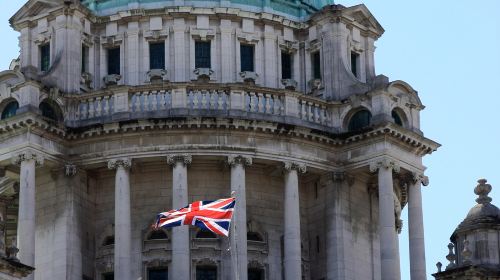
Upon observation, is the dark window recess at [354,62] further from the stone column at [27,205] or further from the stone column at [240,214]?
the stone column at [27,205]

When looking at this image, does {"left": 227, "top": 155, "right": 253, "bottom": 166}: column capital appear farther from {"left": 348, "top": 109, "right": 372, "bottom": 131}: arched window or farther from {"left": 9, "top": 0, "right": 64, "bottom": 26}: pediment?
{"left": 9, "top": 0, "right": 64, "bottom": 26}: pediment

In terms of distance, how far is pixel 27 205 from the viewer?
65312mm

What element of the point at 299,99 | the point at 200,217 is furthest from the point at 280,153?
the point at 200,217

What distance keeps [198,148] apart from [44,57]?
7720 millimetres

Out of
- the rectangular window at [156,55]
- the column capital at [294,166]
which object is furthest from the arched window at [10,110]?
the column capital at [294,166]

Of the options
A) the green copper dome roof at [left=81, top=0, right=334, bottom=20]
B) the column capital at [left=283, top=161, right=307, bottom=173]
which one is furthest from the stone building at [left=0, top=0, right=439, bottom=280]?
the green copper dome roof at [left=81, top=0, right=334, bottom=20]

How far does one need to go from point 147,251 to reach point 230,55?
7.95m

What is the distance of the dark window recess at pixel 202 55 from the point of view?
70.5m

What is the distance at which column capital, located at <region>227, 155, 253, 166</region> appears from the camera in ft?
219

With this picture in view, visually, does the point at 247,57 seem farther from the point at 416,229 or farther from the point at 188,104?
the point at 416,229

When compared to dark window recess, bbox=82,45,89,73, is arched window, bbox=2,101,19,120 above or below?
below

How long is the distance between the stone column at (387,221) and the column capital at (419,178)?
1.33 metres

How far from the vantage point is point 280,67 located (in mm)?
71125

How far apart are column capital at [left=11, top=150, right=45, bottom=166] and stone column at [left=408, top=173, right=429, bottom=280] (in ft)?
42.0
